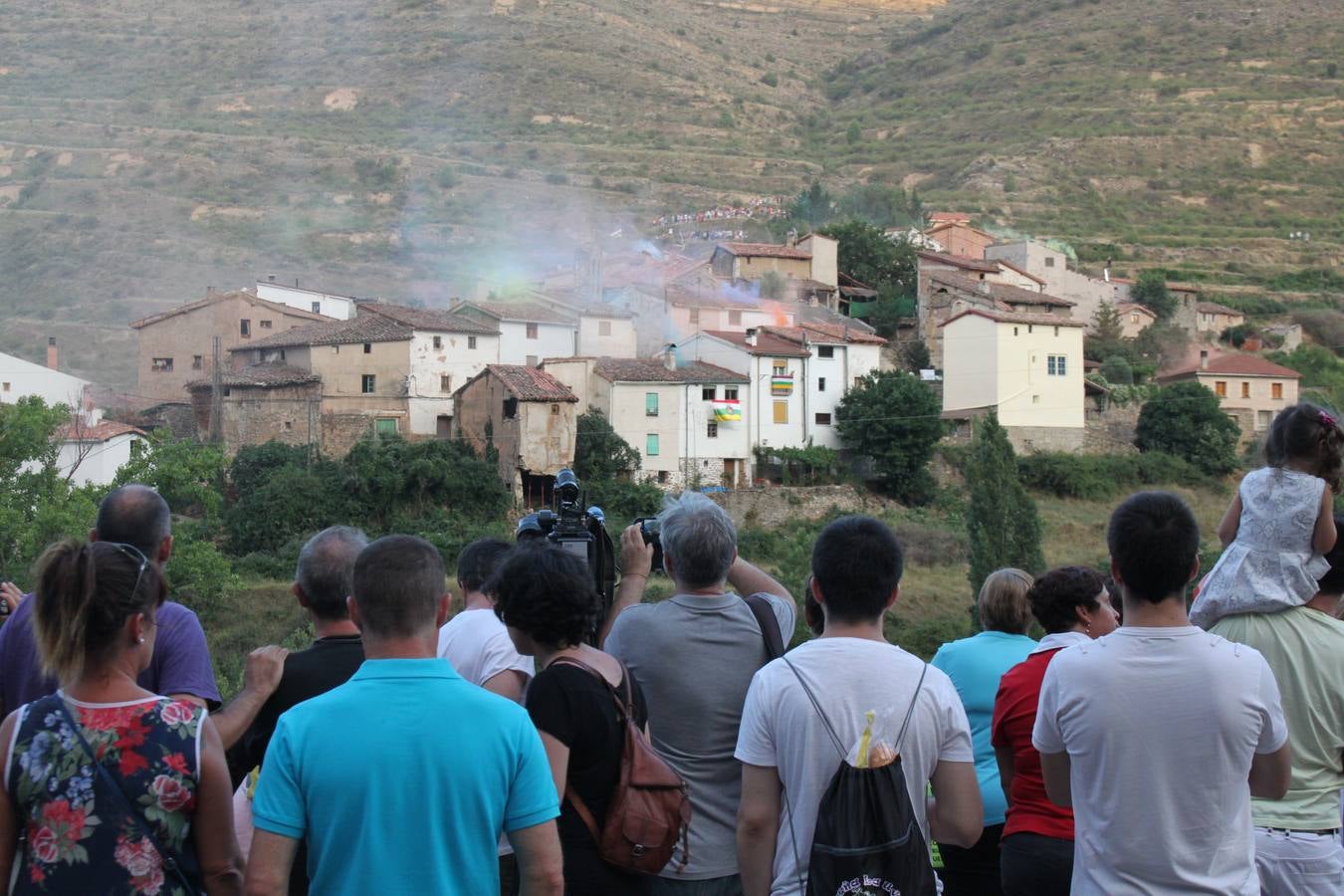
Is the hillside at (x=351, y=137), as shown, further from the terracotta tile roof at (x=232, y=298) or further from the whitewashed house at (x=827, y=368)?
the whitewashed house at (x=827, y=368)

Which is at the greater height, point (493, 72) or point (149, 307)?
point (493, 72)

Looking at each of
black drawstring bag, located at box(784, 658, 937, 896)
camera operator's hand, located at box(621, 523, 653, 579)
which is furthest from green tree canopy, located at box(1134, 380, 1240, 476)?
black drawstring bag, located at box(784, 658, 937, 896)

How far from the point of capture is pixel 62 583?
3.13m

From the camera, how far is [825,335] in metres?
43.0

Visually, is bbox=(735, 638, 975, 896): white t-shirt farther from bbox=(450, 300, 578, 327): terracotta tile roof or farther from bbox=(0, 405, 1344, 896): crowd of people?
bbox=(450, 300, 578, 327): terracotta tile roof

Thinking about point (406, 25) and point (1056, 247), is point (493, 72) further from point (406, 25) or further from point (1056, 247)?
point (1056, 247)

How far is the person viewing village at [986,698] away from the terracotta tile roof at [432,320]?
117ft

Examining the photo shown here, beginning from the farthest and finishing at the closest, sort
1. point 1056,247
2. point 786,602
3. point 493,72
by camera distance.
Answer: point 493,72 < point 1056,247 < point 786,602

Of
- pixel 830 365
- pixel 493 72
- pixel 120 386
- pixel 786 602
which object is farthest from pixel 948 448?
pixel 493 72

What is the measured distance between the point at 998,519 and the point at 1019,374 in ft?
41.7

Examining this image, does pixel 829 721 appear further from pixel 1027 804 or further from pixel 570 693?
pixel 1027 804

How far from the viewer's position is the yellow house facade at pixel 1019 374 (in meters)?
43.2

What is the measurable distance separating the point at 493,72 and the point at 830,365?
265 feet

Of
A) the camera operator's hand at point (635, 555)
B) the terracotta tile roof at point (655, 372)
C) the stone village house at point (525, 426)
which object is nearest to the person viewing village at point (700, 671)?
the camera operator's hand at point (635, 555)
